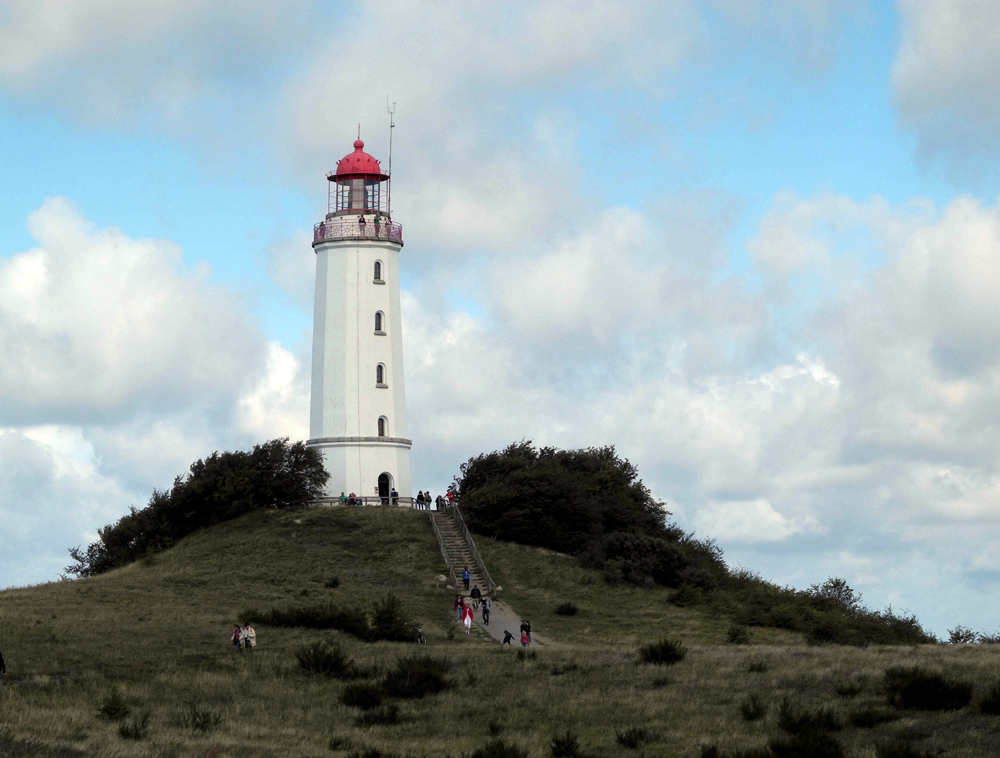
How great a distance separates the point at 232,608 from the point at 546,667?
15.4 meters

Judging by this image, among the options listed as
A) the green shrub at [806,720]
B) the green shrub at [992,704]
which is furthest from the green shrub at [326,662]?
the green shrub at [992,704]

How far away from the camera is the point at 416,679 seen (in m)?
33.5

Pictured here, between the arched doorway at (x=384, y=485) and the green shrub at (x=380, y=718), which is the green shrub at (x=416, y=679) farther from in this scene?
the arched doorway at (x=384, y=485)

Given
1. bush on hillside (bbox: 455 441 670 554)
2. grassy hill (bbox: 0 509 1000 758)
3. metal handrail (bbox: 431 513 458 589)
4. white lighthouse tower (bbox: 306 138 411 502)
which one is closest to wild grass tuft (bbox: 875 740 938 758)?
grassy hill (bbox: 0 509 1000 758)

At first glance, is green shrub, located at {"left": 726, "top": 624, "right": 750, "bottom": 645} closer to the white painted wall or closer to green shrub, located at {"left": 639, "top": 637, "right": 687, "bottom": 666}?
green shrub, located at {"left": 639, "top": 637, "right": 687, "bottom": 666}

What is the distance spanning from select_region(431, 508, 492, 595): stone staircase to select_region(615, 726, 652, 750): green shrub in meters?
26.0

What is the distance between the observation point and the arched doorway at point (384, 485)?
213 feet

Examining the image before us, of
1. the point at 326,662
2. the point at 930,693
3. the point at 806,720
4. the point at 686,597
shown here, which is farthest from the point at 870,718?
the point at 686,597

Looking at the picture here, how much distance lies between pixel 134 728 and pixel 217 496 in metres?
34.7

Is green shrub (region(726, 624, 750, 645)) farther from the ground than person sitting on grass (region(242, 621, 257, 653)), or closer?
farther from the ground

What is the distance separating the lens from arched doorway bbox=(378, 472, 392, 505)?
6503 centimetres

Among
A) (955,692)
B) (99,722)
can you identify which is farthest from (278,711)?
(955,692)

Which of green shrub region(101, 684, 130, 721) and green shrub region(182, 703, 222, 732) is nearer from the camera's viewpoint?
green shrub region(182, 703, 222, 732)

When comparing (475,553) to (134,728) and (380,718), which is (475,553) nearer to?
(380,718)
